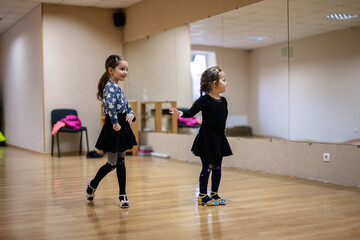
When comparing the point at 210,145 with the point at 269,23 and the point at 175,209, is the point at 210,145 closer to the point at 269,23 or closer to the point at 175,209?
the point at 175,209

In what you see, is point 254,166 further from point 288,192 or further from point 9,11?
point 9,11

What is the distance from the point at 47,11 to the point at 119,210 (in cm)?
570

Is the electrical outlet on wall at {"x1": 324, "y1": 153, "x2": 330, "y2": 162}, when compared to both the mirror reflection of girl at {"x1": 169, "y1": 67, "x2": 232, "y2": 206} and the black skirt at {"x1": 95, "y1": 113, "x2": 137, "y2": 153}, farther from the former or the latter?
the black skirt at {"x1": 95, "y1": 113, "x2": 137, "y2": 153}

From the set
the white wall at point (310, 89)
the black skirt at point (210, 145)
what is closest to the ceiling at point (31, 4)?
the white wall at point (310, 89)

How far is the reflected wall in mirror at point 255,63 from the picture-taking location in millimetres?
5242

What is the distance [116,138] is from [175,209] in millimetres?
738

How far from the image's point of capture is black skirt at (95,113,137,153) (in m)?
3.54

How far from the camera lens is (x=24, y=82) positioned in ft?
30.2

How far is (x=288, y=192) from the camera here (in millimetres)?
4086

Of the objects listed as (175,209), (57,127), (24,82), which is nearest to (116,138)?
(175,209)

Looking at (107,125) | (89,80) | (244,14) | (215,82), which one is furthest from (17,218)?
(89,80)

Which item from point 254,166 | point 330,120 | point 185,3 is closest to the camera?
point 330,120

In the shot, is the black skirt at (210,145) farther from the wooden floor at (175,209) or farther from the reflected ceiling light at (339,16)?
the reflected ceiling light at (339,16)

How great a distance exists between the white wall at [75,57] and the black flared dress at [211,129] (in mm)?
5195
